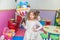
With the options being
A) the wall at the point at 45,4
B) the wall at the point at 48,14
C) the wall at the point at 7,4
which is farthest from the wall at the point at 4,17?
the wall at the point at 48,14

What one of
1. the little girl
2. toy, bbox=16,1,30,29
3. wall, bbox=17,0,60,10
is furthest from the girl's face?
wall, bbox=17,0,60,10

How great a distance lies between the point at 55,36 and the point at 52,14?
0.96 metres

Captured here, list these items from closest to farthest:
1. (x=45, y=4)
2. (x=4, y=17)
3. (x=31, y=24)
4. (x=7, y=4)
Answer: (x=31, y=24), (x=4, y=17), (x=7, y=4), (x=45, y=4)

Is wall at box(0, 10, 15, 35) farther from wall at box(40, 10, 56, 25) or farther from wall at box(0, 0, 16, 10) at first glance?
wall at box(40, 10, 56, 25)

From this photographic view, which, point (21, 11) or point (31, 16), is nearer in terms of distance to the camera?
point (31, 16)

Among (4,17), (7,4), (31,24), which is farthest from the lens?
(7,4)

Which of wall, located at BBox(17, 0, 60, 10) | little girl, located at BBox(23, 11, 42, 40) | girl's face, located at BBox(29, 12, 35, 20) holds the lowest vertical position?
little girl, located at BBox(23, 11, 42, 40)

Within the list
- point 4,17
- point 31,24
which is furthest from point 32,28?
point 4,17

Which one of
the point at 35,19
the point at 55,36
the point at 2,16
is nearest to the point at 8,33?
the point at 2,16

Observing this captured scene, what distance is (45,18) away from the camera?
2.43 m

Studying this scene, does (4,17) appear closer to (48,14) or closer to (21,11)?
(21,11)

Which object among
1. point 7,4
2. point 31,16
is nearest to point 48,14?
point 7,4

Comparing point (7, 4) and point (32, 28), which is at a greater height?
point (7, 4)

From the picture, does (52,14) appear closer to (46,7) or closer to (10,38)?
(46,7)
